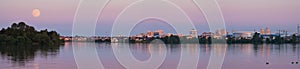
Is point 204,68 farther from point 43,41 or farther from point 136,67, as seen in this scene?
point 43,41

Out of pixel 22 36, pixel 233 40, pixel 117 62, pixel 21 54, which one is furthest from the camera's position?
pixel 233 40

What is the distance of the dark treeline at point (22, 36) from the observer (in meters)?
52.6

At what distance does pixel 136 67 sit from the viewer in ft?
70.2

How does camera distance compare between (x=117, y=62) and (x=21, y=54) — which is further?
(x=21, y=54)

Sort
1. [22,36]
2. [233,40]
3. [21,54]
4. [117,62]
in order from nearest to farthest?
[117,62], [21,54], [22,36], [233,40]

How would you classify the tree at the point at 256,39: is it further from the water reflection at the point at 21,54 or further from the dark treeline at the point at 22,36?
the water reflection at the point at 21,54

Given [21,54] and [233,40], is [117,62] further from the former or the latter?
[233,40]

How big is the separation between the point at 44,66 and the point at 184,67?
20.6 feet

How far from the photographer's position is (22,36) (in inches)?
2191

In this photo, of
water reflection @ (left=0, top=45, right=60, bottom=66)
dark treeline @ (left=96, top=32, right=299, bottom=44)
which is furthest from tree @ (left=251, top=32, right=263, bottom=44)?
water reflection @ (left=0, top=45, right=60, bottom=66)

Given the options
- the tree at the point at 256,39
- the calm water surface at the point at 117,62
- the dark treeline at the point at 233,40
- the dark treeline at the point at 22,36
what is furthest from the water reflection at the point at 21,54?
the tree at the point at 256,39

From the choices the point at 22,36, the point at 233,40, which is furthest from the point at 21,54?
the point at 233,40

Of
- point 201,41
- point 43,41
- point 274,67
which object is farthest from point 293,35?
point 274,67

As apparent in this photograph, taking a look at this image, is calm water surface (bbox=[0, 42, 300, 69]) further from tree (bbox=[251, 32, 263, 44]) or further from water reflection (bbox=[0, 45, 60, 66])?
tree (bbox=[251, 32, 263, 44])
